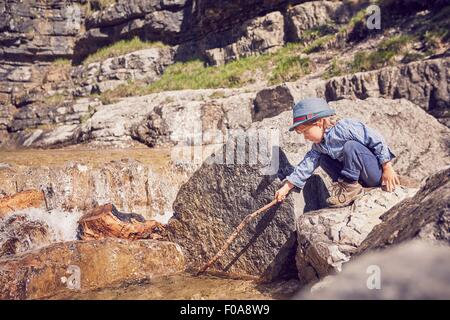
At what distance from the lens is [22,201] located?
22.9ft

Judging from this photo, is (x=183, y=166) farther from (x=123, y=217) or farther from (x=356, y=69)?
(x=356, y=69)

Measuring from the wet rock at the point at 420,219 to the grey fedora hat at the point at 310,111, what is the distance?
1.14m

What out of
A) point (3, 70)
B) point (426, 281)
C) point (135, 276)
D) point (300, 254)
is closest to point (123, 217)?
point (135, 276)

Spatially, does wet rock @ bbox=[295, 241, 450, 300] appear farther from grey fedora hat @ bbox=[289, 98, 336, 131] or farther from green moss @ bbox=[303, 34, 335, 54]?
green moss @ bbox=[303, 34, 335, 54]

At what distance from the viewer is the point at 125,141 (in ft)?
39.2

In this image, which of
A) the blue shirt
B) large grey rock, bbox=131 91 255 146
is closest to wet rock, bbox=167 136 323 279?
the blue shirt

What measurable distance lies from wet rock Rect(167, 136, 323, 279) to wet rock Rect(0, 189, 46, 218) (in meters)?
3.03

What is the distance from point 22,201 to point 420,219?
642cm

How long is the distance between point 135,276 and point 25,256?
1.28m

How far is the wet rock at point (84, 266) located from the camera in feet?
13.9

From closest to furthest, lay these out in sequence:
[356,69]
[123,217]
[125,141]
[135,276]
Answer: [135,276], [123,217], [356,69], [125,141]

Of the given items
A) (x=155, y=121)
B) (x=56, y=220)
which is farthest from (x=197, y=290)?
(x=155, y=121)

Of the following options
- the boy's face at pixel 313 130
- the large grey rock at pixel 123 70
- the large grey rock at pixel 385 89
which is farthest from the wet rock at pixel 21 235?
the large grey rock at pixel 123 70

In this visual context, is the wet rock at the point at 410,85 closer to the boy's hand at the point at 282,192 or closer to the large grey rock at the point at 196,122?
the large grey rock at the point at 196,122
